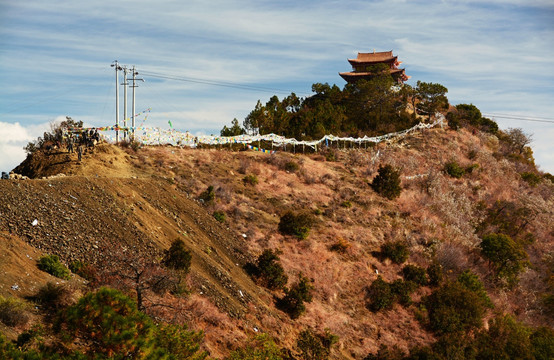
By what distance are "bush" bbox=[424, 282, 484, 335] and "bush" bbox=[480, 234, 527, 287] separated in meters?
10.7

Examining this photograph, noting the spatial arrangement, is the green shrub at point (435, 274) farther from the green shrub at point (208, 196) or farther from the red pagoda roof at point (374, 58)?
the red pagoda roof at point (374, 58)

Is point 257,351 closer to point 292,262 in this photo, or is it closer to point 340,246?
point 292,262

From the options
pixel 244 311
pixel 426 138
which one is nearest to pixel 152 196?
pixel 244 311

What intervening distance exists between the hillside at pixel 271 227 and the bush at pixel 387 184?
1.01 meters

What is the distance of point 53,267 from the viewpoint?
19.4m

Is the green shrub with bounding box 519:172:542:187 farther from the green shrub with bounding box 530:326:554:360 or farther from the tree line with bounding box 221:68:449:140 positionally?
the green shrub with bounding box 530:326:554:360

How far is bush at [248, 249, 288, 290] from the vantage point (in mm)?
30172

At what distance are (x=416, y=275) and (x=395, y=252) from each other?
2.52 metres

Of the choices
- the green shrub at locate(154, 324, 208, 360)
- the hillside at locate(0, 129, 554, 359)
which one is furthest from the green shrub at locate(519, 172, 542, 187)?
the green shrub at locate(154, 324, 208, 360)

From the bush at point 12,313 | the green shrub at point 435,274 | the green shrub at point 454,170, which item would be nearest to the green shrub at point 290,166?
the green shrub at point 435,274

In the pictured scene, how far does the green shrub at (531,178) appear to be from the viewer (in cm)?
7259

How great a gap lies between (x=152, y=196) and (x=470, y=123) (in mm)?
70765

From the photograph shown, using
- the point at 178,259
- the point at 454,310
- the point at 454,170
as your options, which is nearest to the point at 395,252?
the point at 454,310

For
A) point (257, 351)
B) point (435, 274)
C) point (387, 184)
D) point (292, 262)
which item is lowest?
point (435, 274)
